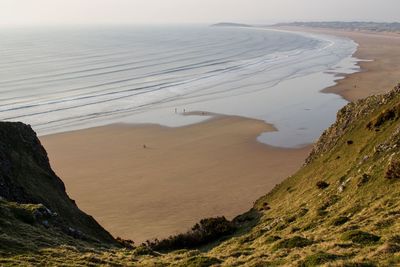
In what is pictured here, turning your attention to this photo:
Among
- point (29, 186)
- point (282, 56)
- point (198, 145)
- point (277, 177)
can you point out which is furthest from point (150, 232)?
point (282, 56)

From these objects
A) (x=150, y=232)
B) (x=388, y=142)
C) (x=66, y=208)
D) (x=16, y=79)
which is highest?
(x=16, y=79)

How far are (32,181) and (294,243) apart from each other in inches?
709

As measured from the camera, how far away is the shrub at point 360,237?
1512 centimetres

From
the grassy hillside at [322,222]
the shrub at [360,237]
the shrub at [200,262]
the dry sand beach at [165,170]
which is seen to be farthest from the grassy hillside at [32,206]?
the shrub at [360,237]

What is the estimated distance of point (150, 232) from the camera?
3278 cm

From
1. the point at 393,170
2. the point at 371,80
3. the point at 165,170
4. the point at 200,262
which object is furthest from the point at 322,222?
the point at 371,80

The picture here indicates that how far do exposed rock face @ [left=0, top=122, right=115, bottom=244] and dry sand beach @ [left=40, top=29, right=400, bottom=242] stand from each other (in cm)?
522

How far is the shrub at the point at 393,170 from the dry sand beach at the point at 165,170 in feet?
52.6

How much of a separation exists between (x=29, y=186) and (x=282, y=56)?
145635mm

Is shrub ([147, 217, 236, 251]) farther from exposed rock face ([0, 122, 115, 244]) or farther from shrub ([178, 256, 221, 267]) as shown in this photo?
shrub ([178, 256, 221, 267])

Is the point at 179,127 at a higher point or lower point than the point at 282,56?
lower

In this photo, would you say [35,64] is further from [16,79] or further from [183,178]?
[183,178]

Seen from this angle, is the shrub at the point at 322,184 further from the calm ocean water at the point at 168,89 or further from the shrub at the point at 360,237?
the calm ocean water at the point at 168,89

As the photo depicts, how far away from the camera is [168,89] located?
9912 cm
